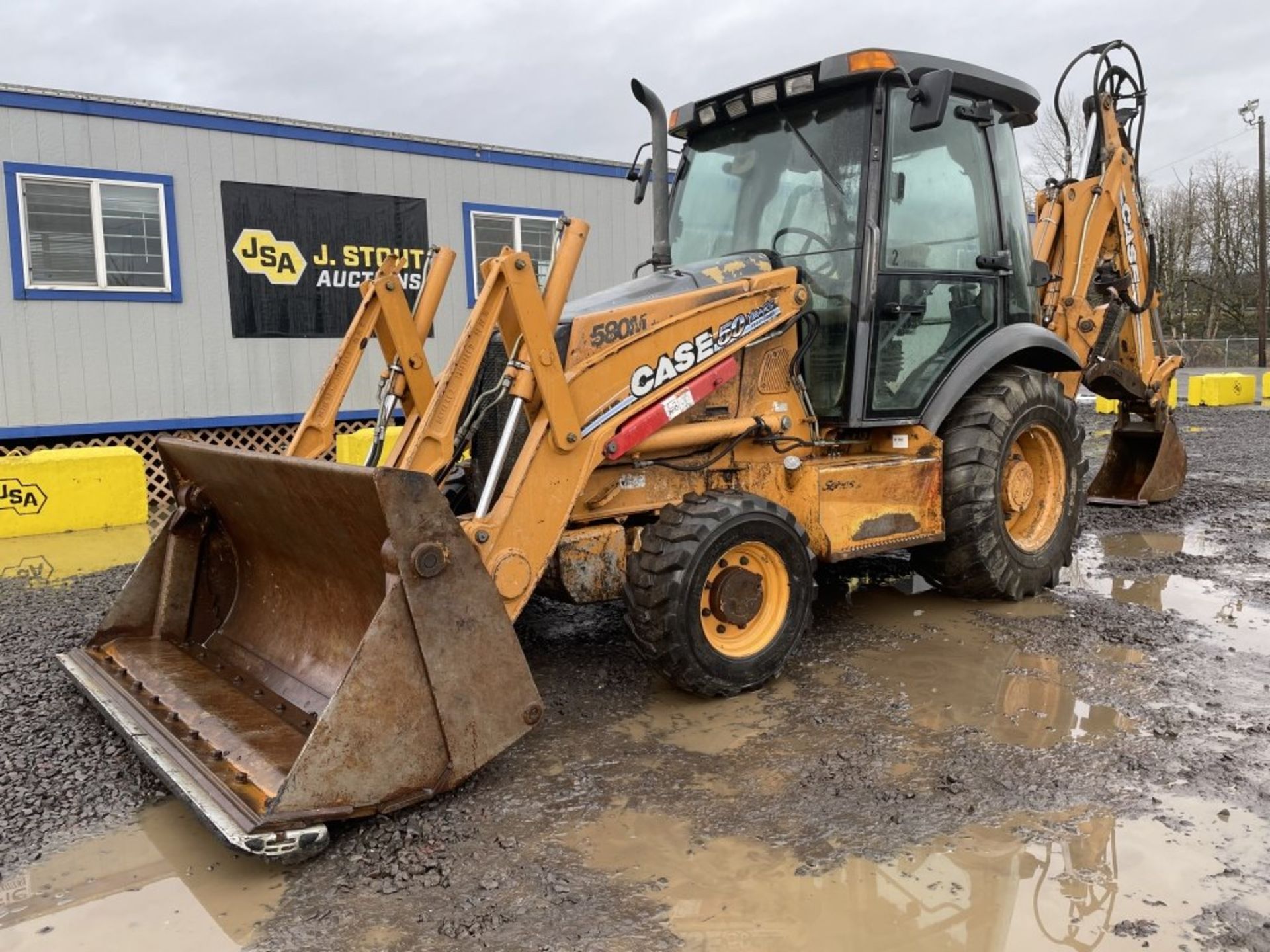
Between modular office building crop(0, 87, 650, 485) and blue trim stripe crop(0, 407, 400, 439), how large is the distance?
0.06 ft

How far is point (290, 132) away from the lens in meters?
10.2

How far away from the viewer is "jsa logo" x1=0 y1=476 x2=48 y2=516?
800 centimetres

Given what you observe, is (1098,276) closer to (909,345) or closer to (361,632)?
(909,345)

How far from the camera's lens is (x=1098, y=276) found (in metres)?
7.11

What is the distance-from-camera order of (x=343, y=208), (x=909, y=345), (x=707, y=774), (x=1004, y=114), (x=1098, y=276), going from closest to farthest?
(x=707, y=774)
(x=909, y=345)
(x=1004, y=114)
(x=1098, y=276)
(x=343, y=208)

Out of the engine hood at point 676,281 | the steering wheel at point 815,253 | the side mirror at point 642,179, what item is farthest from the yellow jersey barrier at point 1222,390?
the engine hood at point 676,281

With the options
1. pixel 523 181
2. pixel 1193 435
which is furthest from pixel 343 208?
pixel 1193 435

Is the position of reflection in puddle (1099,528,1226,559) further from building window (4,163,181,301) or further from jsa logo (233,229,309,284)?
building window (4,163,181,301)

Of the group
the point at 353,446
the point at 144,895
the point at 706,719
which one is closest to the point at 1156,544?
the point at 706,719

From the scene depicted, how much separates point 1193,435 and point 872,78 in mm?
11450

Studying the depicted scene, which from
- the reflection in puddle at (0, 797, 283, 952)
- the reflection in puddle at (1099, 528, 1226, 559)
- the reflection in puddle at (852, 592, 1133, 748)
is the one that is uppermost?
the reflection in puddle at (1099, 528, 1226, 559)

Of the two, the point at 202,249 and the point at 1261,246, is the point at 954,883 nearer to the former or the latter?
the point at 202,249

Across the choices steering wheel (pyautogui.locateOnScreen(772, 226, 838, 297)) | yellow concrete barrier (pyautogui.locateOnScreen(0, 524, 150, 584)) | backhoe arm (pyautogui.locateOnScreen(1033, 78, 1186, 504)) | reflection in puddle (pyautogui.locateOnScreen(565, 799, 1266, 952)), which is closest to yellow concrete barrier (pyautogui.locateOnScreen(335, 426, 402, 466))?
yellow concrete barrier (pyautogui.locateOnScreen(0, 524, 150, 584))

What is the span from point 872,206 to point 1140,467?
488 cm
